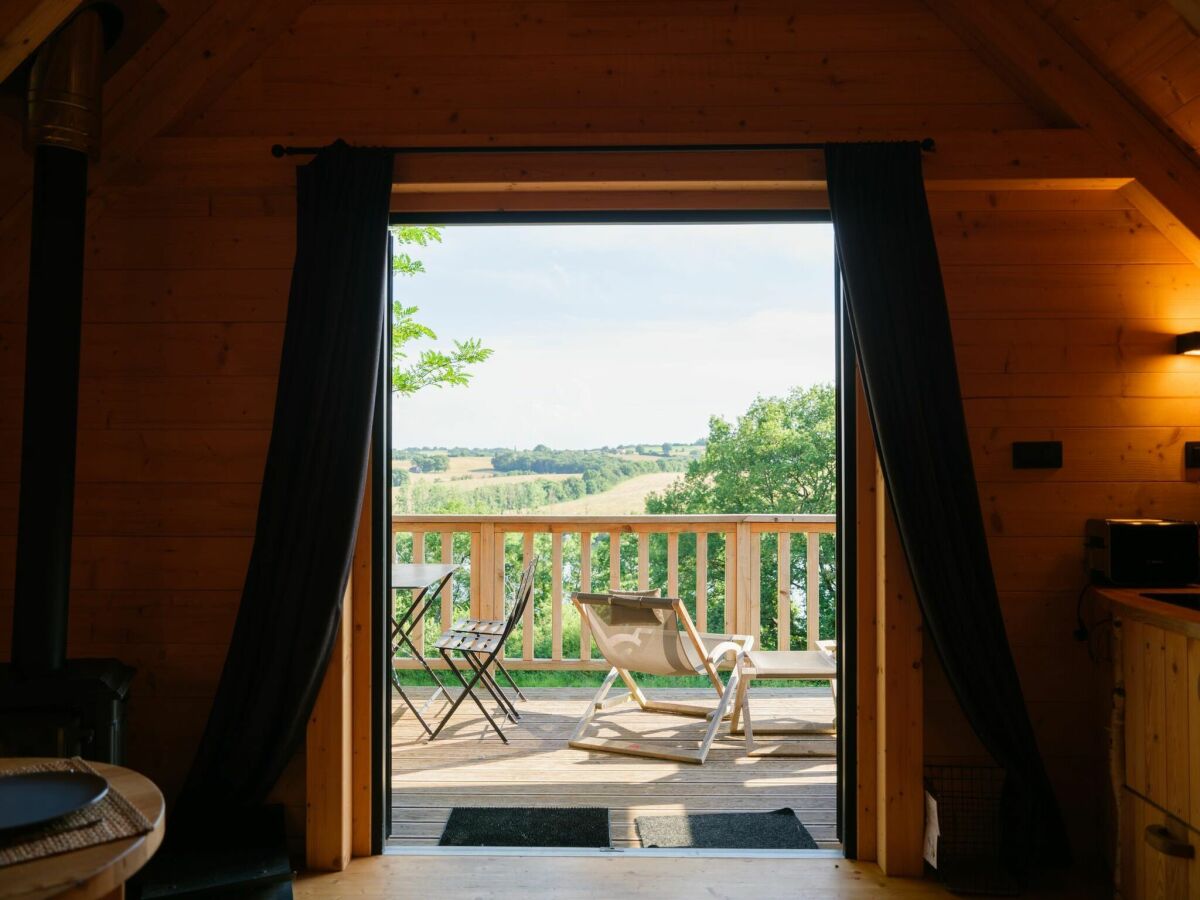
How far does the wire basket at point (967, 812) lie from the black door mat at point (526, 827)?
3.69 ft

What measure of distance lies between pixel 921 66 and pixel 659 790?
289 cm

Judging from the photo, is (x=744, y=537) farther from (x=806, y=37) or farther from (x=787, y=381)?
(x=806, y=37)

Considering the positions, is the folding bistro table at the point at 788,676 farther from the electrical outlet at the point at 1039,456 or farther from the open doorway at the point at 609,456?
the electrical outlet at the point at 1039,456

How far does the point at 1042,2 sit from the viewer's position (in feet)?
9.18

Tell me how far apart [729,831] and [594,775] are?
780mm

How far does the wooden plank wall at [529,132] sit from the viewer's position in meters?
2.99

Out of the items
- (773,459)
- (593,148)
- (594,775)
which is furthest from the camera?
(773,459)

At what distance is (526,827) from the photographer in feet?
10.6

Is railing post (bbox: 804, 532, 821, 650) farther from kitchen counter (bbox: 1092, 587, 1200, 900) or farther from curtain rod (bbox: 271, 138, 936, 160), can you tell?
curtain rod (bbox: 271, 138, 936, 160)

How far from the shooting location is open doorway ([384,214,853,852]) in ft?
16.9

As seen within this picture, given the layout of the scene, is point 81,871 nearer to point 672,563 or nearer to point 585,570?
point 585,570

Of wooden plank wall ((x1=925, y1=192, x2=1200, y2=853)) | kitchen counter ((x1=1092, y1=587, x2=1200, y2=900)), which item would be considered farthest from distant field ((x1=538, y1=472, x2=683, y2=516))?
kitchen counter ((x1=1092, y1=587, x2=1200, y2=900))

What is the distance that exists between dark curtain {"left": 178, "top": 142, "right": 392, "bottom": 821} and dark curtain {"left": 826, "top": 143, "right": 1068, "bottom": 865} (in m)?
1.59

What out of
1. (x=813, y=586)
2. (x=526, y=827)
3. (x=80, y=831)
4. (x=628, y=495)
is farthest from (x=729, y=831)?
(x=628, y=495)
